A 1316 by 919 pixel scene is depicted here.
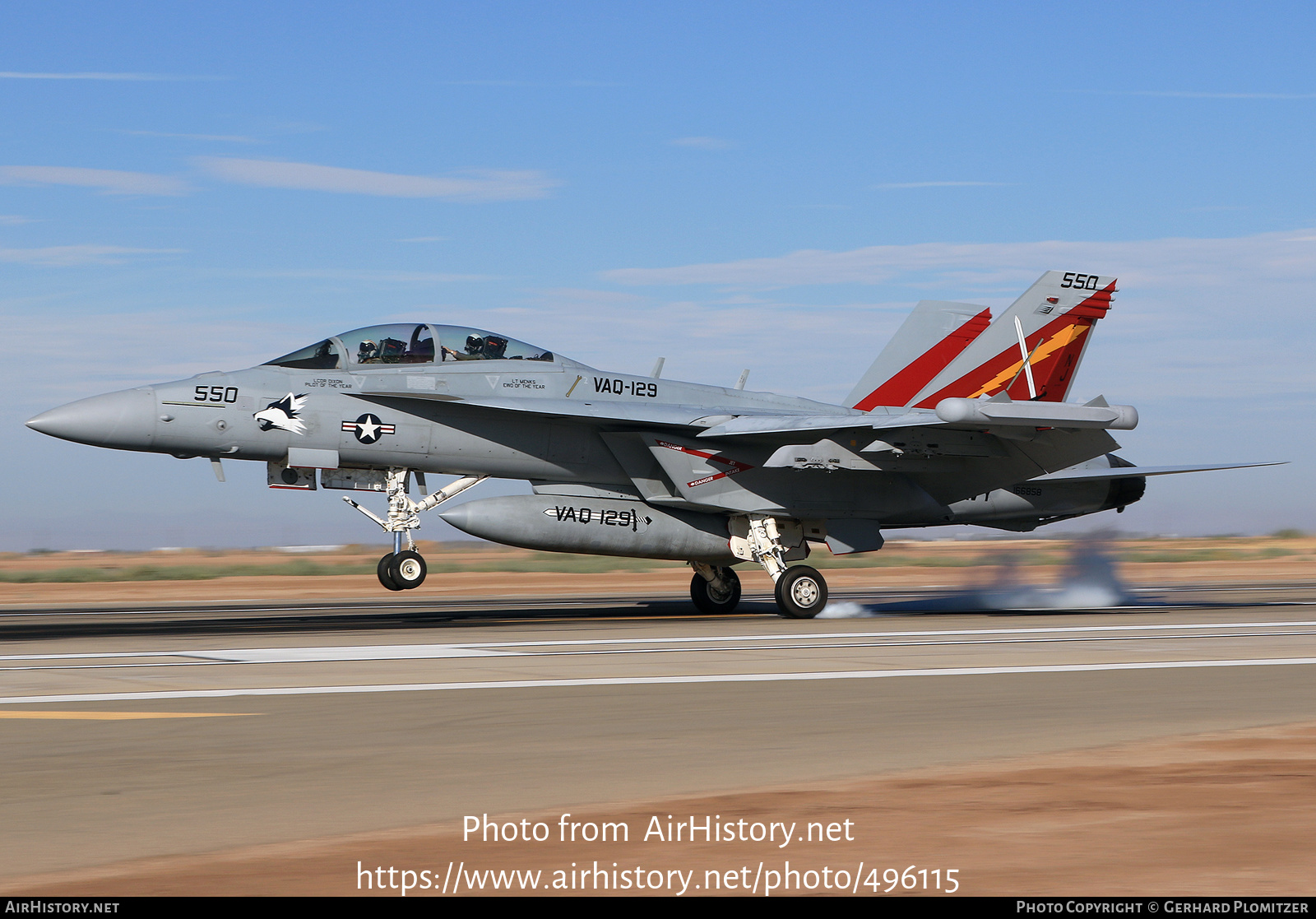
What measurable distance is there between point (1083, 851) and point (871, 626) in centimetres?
1276

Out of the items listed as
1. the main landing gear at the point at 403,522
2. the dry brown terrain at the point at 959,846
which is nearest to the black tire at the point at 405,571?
the main landing gear at the point at 403,522

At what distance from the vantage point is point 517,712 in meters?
8.98

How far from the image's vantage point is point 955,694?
32.8ft

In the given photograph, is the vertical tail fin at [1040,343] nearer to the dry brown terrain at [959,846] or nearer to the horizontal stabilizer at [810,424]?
the horizontal stabilizer at [810,424]

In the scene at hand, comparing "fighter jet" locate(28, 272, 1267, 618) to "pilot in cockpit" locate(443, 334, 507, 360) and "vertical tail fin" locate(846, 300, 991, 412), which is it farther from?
"vertical tail fin" locate(846, 300, 991, 412)

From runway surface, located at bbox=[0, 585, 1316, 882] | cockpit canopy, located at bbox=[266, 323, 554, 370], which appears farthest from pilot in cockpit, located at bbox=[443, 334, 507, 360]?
runway surface, located at bbox=[0, 585, 1316, 882]

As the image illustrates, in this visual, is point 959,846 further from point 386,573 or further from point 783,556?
point 783,556

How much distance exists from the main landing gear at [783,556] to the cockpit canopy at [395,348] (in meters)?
4.49

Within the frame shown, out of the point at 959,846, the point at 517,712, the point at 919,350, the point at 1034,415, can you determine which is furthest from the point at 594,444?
the point at 959,846

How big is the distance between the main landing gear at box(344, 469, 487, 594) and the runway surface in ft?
3.17

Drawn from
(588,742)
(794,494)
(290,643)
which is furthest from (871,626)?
(588,742)

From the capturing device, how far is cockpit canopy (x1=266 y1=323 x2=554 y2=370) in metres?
18.0

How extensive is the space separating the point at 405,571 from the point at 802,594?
19.0ft
